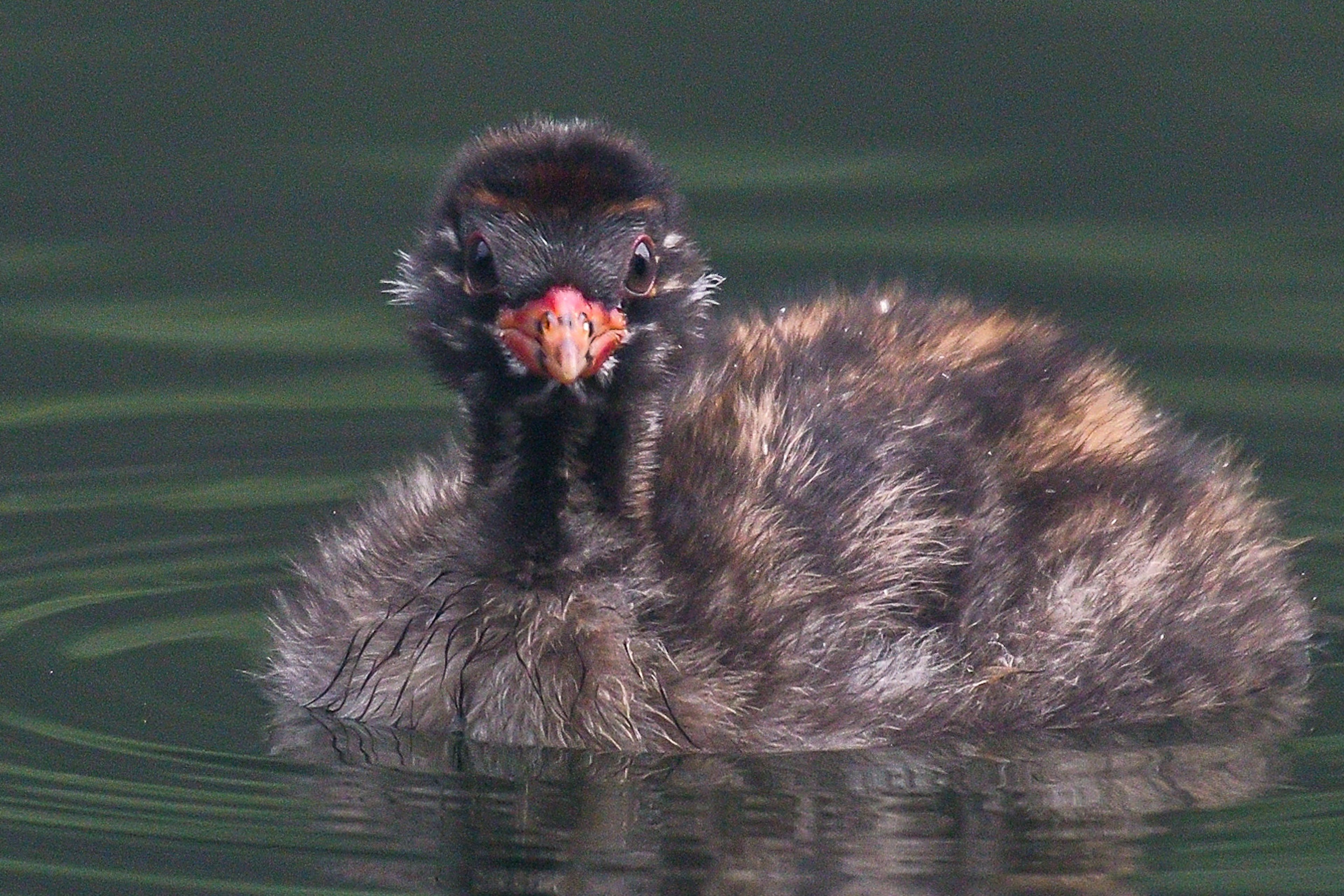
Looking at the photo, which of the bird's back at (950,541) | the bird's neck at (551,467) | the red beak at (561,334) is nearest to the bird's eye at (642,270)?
the red beak at (561,334)

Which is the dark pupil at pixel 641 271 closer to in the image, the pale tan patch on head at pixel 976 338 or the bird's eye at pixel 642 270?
the bird's eye at pixel 642 270

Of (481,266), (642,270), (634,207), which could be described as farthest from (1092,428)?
(481,266)

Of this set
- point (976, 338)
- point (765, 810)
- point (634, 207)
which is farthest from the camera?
point (976, 338)

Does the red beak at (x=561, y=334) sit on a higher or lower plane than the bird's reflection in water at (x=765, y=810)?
higher

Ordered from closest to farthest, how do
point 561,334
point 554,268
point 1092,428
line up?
point 561,334 → point 554,268 → point 1092,428

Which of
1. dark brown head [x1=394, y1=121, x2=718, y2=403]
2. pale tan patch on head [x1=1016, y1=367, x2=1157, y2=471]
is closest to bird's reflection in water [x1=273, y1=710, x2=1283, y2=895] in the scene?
pale tan patch on head [x1=1016, y1=367, x2=1157, y2=471]

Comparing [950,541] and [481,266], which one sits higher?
[481,266]

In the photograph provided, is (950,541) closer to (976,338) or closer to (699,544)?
(699,544)
